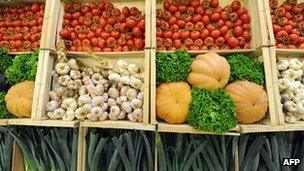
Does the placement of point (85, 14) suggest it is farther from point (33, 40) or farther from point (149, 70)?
point (149, 70)

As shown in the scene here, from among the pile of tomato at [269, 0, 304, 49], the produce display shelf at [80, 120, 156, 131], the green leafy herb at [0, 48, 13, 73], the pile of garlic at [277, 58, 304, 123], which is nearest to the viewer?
the produce display shelf at [80, 120, 156, 131]

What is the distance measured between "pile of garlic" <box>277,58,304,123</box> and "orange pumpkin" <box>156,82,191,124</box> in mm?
732

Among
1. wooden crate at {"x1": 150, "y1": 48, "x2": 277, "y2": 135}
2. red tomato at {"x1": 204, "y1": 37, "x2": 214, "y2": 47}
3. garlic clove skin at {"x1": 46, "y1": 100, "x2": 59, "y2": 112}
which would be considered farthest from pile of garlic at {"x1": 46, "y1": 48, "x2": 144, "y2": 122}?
red tomato at {"x1": 204, "y1": 37, "x2": 214, "y2": 47}

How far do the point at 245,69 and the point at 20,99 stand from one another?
174cm

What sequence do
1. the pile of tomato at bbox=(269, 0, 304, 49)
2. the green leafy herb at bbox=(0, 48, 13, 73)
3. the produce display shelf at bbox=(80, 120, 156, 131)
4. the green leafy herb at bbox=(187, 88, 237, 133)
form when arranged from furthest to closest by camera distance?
the green leafy herb at bbox=(0, 48, 13, 73) < the pile of tomato at bbox=(269, 0, 304, 49) < the produce display shelf at bbox=(80, 120, 156, 131) < the green leafy herb at bbox=(187, 88, 237, 133)

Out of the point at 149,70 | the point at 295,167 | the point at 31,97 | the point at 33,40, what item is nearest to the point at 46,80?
the point at 31,97

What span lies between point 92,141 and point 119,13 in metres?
1.12

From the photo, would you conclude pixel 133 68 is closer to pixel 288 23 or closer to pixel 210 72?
pixel 210 72

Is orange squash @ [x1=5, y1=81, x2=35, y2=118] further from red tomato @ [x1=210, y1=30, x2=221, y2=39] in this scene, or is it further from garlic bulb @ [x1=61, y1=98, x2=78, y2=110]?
red tomato @ [x1=210, y1=30, x2=221, y2=39]

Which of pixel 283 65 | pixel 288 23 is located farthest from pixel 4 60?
pixel 288 23

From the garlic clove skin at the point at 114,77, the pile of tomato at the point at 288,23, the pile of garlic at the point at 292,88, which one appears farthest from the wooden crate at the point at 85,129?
the pile of tomato at the point at 288,23

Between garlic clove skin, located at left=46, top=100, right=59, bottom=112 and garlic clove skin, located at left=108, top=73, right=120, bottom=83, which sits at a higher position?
garlic clove skin, located at left=108, top=73, right=120, bottom=83

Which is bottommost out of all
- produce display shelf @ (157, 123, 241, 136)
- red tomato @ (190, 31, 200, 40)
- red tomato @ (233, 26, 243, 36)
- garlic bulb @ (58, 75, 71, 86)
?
produce display shelf @ (157, 123, 241, 136)

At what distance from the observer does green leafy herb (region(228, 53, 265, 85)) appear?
2158mm
